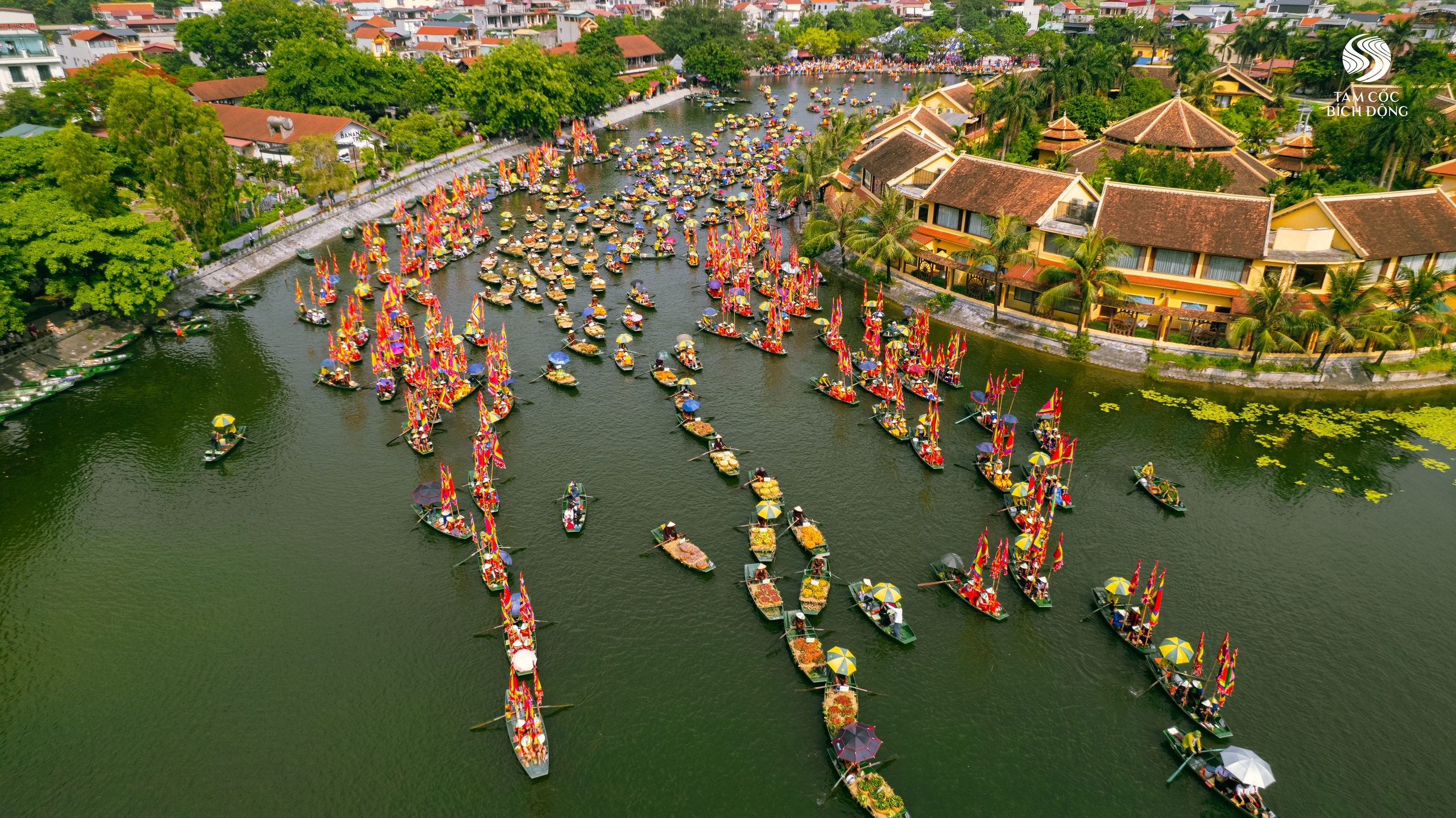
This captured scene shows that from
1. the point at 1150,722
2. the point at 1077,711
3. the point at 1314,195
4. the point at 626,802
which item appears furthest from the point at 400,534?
the point at 1314,195

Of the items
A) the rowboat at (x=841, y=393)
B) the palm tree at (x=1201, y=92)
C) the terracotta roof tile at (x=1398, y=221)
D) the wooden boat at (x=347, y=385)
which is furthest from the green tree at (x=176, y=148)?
the palm tree at (x=1201, y=92)

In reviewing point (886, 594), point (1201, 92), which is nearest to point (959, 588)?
point (886, 594)

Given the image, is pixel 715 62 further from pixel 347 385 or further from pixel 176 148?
pixel 347 385

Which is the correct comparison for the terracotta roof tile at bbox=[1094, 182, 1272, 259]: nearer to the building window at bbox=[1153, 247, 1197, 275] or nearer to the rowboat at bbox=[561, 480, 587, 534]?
the building window at bbox=[1153, 247, 1197, 275]

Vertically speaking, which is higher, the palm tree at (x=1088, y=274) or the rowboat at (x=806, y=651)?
the palm tree at (x=1088, y=274)

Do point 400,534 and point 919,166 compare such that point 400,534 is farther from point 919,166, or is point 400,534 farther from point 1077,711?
point 919,166

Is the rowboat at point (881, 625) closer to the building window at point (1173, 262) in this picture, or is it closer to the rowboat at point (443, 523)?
the rowboat at point (443, 523)

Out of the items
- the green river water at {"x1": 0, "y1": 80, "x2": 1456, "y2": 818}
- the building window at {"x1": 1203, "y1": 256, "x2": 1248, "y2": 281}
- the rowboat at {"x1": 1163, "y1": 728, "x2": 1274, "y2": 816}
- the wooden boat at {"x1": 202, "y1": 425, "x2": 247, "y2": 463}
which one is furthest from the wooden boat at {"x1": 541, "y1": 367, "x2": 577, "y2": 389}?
the building window at {"x1": 1203, "y1": 256, "x2": 1248, "y2": 281}
